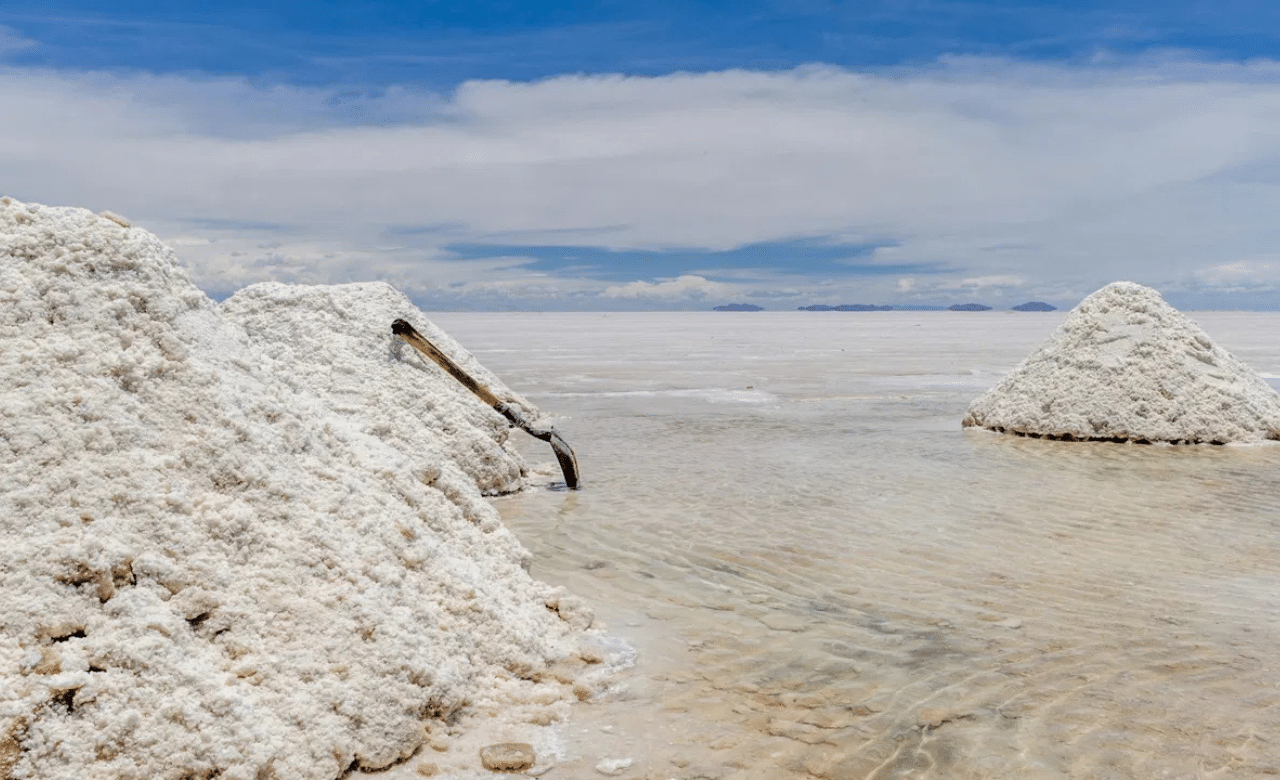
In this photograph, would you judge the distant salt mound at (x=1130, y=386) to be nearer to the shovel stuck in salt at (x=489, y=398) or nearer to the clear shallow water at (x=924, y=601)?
the clear shallow water at (x=924, y=601)

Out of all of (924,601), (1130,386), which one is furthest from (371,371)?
(1130,386)

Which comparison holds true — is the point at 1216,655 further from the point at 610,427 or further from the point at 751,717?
the point at 610,427

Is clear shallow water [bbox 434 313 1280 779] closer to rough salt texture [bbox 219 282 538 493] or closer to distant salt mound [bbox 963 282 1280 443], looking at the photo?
distant salt mound [bbox 963 282 1280 443]

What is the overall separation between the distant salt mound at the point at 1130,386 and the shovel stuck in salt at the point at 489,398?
19.7ft

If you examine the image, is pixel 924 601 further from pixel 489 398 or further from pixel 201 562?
pixel 489 398

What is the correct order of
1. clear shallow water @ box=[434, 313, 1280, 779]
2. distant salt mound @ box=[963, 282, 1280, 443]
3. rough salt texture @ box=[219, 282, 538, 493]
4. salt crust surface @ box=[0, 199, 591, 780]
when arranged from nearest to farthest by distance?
salt crust surface @ box=[0, 199, 591, 780] < clear shallow water @ box=[434, 313, 1280, 779] < rough salt texture @ box=[219, 282, 538, 493] < distant salt mound @ box=[963, 282, 1280, 443]

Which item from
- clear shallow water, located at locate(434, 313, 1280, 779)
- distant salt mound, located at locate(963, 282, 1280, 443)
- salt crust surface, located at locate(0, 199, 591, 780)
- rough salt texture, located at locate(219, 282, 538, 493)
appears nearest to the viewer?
salt crust surface, located at locate(0, 199, 591, 780)

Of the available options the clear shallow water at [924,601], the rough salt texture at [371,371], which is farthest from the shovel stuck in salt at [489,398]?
the clear shallow water at [924,601]

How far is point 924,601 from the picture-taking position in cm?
520

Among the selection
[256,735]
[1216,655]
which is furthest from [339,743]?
[1216,655]

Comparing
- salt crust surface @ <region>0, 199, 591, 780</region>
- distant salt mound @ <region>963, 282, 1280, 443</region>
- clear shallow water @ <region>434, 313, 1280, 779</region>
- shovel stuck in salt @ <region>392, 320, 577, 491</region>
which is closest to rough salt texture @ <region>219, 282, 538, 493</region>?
shovel stuck in salt @ <region>392, 320, 577, 491</region>

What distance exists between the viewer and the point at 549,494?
8.14m

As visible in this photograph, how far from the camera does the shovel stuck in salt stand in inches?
318

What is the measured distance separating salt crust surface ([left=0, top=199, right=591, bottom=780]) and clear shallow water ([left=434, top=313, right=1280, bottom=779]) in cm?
68
